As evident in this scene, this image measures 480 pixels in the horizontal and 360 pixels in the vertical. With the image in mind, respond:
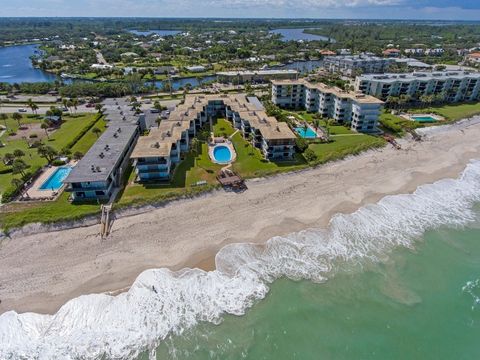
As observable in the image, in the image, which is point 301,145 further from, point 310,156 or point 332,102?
point 332,102

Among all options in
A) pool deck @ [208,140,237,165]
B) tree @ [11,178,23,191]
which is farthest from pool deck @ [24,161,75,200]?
pool deck @ [208,140,237,165]

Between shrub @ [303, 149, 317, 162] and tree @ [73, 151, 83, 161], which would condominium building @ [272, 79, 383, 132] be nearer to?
shrub @ [303, 149, 317, 162]

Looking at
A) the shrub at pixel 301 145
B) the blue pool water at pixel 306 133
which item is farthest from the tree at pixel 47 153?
the blue pool water at pixel 306 133

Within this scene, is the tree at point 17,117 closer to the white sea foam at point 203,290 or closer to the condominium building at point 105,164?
the condominium building at point 105,164

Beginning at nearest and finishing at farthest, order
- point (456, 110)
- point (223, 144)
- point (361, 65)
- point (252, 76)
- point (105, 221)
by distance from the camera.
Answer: point (105, 221)
point (223, 144)
point (456, 110)
point (252, 76)
point (361, 65)

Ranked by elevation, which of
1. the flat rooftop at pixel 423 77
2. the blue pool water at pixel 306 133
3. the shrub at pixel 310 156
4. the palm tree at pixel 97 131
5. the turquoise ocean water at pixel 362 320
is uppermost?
the flat rooftop at pixel 423 77

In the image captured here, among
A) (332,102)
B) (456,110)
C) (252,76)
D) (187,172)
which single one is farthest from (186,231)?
(252,76)
